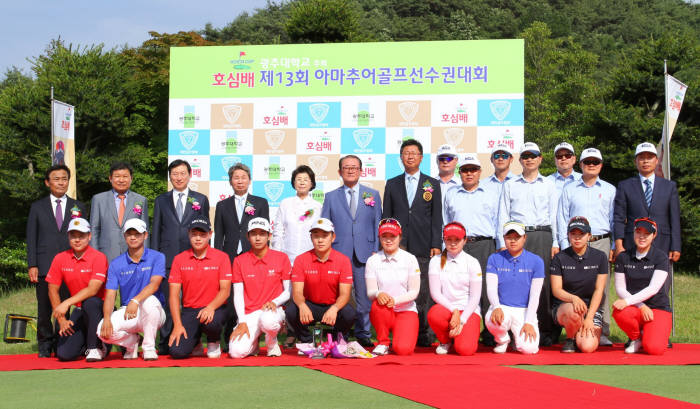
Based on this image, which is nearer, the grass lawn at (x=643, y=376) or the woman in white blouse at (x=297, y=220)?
the grass lawn at (x=643, y=376)

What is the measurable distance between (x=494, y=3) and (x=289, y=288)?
45429 mm

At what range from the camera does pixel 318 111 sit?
8.74 m

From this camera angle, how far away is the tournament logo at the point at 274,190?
888 cm

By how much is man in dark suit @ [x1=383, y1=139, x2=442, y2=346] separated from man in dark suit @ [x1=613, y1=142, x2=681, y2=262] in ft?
4.96

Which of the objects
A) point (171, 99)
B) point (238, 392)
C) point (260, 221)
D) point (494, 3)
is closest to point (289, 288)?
point (260, 221)

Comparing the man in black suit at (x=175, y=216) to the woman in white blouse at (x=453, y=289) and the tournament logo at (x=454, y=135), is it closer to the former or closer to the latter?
the woman in white blouse at (x=453, y=289)

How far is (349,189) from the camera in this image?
20.2 feet

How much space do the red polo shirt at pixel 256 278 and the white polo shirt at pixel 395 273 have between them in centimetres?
75

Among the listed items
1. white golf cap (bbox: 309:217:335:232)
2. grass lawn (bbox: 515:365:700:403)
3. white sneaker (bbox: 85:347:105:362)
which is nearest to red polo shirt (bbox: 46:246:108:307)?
white sneaker (bbox: 85:347:105:362)

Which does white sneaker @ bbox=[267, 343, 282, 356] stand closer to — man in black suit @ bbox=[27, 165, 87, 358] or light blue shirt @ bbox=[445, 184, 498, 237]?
man in black suit @ bbox=[27, 165, 87, 358]

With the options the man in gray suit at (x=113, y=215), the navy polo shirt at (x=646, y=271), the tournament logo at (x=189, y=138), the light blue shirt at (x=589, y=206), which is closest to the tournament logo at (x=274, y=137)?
the tournament logo at (x=189, y=138)

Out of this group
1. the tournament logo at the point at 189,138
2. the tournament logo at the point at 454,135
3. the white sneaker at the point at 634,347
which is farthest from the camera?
the tournament logo at the point at 189,138

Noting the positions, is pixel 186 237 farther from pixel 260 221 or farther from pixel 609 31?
pixel 609 31

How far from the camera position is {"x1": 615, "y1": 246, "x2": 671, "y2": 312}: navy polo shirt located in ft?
18.2
